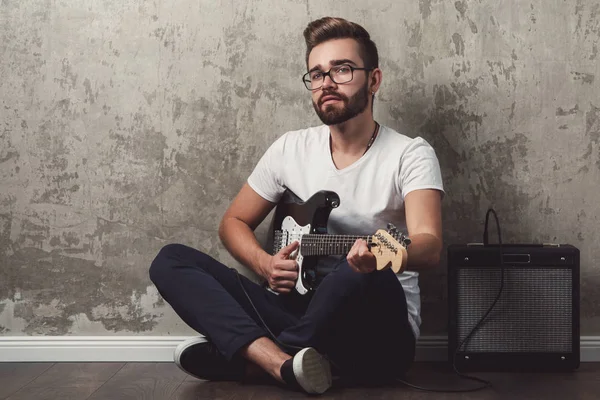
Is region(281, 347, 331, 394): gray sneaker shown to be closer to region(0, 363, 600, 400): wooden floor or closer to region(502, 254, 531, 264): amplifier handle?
region(0, 363, 600, 400): wooden floor

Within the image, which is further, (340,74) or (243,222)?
(243,222)

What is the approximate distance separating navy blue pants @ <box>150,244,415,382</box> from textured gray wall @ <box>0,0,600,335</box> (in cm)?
41

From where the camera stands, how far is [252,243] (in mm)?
2689

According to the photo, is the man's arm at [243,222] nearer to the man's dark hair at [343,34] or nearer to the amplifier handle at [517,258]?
the man's dark hair at [343,34]

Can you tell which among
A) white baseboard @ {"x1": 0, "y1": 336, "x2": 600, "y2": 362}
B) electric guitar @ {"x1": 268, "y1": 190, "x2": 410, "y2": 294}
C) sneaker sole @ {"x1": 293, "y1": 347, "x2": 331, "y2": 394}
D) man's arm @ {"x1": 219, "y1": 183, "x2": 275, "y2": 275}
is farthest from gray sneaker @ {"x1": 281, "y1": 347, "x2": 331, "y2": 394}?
white baseboard @ {"x1": 0, "y1": 336, "x2": 600, "y2": 362}

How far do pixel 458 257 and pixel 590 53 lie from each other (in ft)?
3.13

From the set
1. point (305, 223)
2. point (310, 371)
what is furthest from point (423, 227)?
point (310, 371)

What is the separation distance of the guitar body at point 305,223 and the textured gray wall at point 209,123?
0.33m

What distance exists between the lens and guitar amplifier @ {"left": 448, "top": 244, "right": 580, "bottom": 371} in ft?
8.60

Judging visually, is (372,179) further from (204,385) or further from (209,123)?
(204,385)

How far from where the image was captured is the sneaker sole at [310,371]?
2242mm

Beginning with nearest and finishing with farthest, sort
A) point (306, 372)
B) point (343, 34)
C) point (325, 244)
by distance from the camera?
point (306, 372) → point (325, 244) → point (343, 34)

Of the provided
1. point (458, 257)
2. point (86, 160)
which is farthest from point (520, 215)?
point (86, 160)

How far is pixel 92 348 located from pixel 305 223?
3.38 feet
